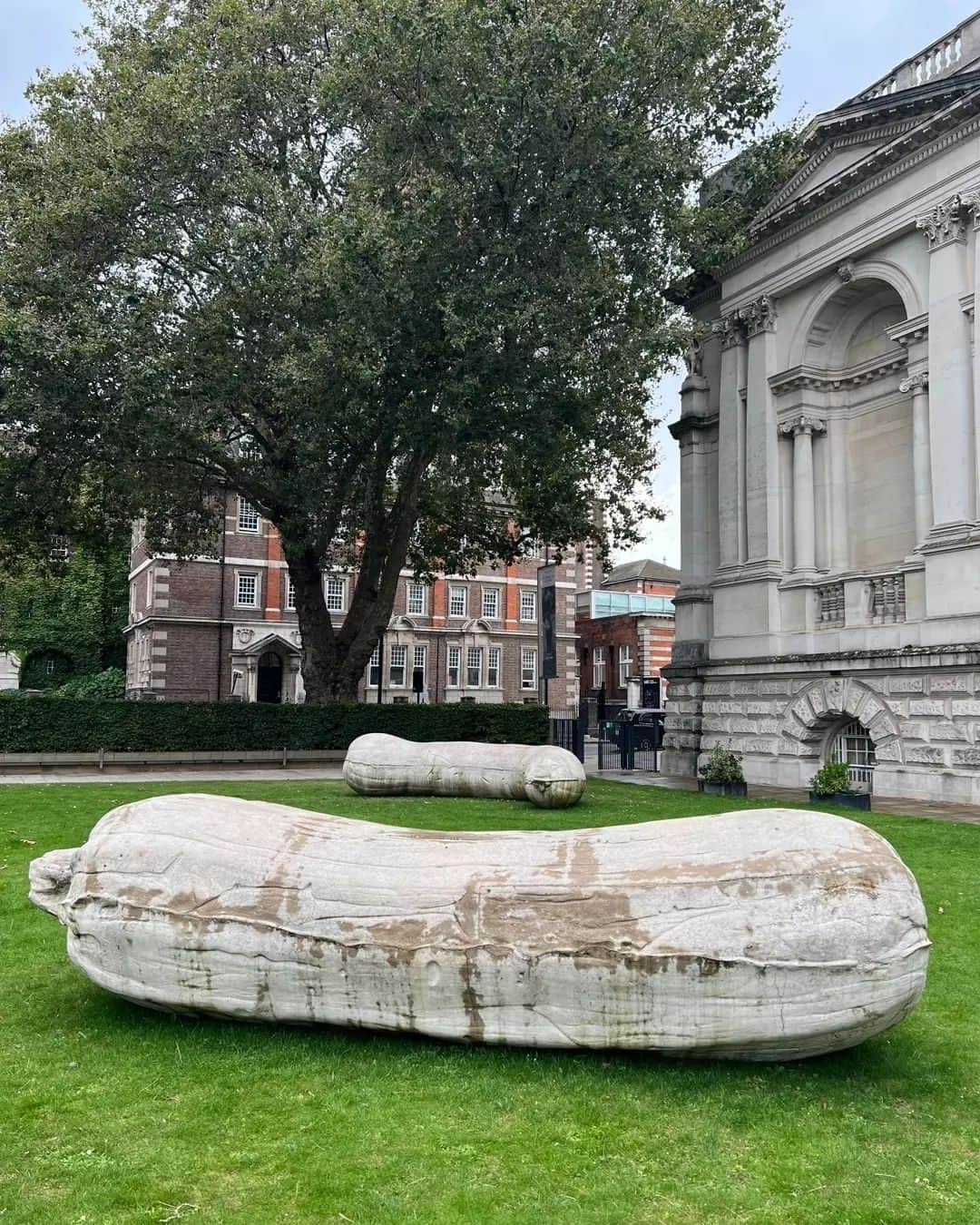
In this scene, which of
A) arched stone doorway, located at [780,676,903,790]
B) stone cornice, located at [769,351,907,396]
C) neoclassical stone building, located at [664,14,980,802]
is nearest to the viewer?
neoclassical stone building, located at [664,14,980,802]

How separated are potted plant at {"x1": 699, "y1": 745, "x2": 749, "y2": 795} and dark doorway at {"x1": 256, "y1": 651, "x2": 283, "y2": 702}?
3814 cm

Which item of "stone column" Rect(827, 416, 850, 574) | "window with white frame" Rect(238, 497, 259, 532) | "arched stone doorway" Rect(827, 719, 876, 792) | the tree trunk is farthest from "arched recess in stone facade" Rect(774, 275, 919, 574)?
"window with white frame" Rect(238, 497, 259, 532)

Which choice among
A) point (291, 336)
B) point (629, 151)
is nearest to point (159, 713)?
point (291, 336)

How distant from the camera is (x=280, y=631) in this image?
180ft

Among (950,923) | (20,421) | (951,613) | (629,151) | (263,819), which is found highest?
(629,151)

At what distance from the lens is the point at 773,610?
→ 2309 cm

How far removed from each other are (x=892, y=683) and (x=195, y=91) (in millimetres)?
18224

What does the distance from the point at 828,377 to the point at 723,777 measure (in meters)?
9.85

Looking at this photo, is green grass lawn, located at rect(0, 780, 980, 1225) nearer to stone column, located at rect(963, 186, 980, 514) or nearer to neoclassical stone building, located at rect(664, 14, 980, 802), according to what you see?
neoclassical stone building, located at rect(664, 14, 980, 802)

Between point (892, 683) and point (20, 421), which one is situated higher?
point (20, 421)

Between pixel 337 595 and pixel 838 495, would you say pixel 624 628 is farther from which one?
pixel 838 495

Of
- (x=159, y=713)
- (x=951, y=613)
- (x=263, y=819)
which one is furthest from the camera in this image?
(x=159, y=713)

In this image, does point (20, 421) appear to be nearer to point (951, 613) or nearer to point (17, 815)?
point (17, 815)

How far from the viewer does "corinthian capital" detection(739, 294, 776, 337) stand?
2391 centimetres
